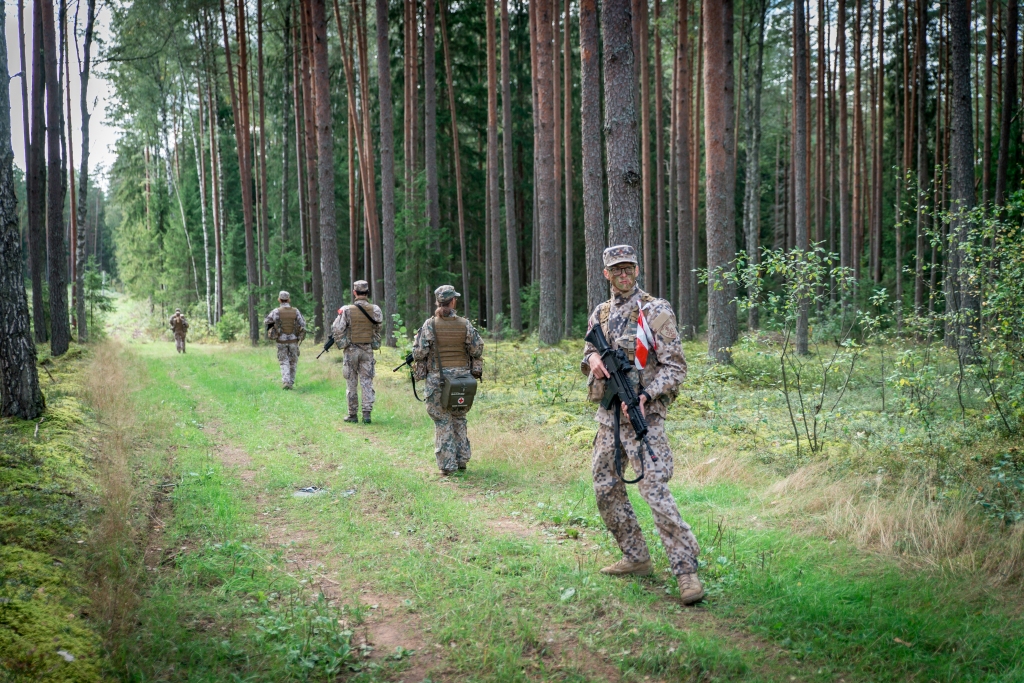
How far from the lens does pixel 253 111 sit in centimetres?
3709

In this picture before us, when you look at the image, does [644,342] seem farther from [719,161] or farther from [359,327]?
[719,161]

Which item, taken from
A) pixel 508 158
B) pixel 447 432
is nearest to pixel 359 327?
pixel 447 432

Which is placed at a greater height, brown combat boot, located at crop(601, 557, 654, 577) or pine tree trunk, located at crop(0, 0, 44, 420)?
pine tree trunk, located at crop(0, 0, 44, 420)

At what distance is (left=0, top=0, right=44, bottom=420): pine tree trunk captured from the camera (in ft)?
24.4

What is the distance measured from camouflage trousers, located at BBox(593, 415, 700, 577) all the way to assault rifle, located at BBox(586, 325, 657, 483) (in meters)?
0.04

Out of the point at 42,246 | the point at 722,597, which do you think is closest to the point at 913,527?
the point at 722,597

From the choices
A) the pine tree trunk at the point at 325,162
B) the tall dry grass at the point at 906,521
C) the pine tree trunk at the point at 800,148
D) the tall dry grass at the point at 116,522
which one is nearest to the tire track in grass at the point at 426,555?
the tall dry grass at the point at 116,522

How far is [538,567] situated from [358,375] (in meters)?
7.40

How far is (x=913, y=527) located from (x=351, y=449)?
6.62 meters

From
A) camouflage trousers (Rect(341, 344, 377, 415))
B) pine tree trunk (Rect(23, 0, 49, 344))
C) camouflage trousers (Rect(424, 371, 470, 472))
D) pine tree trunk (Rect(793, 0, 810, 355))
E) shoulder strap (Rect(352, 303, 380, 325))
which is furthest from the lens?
pine tree trunk (Rect(793, 0, 810, 355))

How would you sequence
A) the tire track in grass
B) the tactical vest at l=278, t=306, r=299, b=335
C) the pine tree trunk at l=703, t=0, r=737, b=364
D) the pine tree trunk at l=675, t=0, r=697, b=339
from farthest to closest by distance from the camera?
the pine tree trunk at l=675, t=0, r=697, b=339, the tactical vest at l=278, t=306, r=299, b=335, the pine tree trunk at l=703, t=0, r=737, b=364, the tire track in grass

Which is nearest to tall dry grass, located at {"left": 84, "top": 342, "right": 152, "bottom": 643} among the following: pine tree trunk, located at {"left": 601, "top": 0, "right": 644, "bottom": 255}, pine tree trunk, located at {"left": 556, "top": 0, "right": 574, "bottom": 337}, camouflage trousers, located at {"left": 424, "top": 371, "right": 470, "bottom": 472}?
camouflage trousers, located at {"left": 424, "top": 371, "right": 470, "bottom": 472}

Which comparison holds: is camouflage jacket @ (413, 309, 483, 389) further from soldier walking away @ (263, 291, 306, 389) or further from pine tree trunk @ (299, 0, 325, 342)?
pine tree trunk @ (299, 0, 325, 342)

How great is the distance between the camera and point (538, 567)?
197 inches
